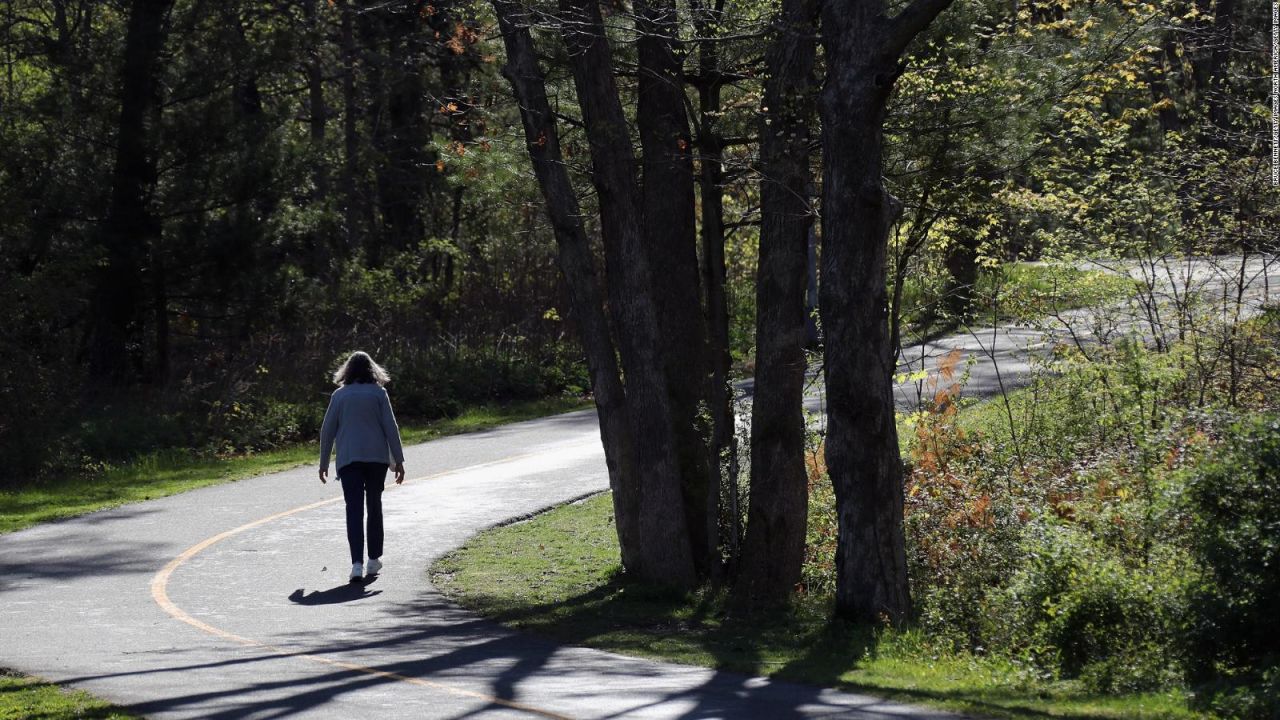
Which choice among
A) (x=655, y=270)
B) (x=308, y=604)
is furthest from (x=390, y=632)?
(x=655, y=270)

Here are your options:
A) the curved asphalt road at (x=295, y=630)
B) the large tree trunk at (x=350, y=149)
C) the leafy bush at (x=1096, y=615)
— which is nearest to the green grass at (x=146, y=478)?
the curved asphalt road at (x=295, y=630)

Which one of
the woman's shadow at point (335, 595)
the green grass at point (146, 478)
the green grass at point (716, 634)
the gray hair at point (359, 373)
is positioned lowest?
the green grass at point (716, 634)

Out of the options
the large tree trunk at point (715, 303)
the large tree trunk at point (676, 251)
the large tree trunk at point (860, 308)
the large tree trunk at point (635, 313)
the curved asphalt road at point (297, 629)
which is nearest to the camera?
the curved asphalt road at point (297, 629)

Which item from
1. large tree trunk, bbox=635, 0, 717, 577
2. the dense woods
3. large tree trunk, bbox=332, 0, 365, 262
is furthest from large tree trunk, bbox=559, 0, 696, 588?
large tree trunk, bbox=332, 0, 365, 262

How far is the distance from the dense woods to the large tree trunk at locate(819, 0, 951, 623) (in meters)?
0.03

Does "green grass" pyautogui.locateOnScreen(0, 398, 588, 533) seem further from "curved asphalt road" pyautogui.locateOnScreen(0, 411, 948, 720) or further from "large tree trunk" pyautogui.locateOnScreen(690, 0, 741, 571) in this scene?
"large tree trunk" pyautogui.locateOnScreen(690, 0, 741, 571)

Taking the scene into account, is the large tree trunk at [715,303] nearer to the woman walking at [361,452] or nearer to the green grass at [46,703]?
the woman walking at [361,452]

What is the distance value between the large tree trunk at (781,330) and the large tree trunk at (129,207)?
17068mm

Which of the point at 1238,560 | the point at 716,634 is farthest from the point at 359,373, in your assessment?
the point at 1238,560

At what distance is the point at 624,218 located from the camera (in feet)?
44.6

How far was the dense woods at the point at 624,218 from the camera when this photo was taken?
12.5 m

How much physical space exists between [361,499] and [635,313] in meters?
3.15

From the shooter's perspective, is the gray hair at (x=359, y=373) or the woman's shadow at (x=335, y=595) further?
the gray hair at (x=359, y=373)

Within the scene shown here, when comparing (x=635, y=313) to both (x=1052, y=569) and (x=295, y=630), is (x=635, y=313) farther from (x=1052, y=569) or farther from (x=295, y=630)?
(x=1052, y=569)
